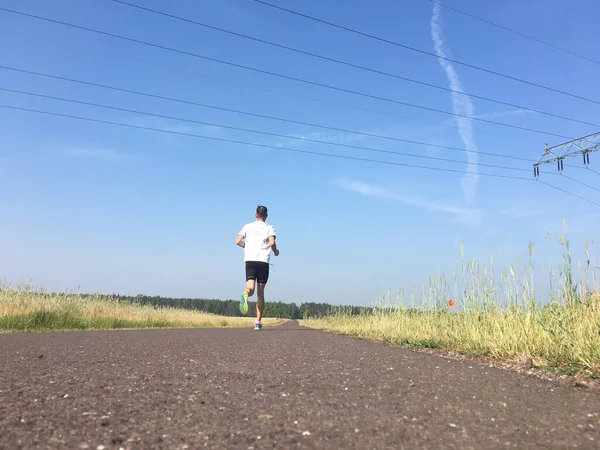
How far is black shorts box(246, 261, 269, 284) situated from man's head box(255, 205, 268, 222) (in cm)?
86

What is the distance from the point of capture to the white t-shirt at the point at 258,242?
805 centimetres

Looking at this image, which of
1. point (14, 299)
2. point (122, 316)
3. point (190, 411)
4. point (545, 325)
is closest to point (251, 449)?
point (190, 411)

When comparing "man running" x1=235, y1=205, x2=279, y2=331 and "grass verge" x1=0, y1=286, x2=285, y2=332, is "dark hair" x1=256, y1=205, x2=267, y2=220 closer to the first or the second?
"man running" x1=235, y1=205, x2=279, y2=331

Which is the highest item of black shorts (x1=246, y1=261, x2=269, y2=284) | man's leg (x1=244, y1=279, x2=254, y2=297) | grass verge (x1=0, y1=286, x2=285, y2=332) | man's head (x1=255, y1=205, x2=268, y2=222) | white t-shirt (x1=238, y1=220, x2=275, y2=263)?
man's head (x1=255, y1=205, x2=268, y2=222)

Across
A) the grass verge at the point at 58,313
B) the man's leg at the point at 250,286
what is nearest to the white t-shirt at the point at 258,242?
the man's leg at the point at 250,286

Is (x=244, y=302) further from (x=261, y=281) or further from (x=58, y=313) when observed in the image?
(x=58, y=313)

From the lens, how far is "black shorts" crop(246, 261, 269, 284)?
8000 millimetres

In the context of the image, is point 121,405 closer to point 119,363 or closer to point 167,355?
point 119,363

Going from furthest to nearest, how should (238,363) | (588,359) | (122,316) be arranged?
(122,316), (238,363), (588,359)

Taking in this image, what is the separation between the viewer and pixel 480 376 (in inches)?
116

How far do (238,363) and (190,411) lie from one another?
150cm

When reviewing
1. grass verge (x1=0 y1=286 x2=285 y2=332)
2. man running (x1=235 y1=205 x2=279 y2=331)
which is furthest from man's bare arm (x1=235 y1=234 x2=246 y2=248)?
grass verge (x1=0 y1=286 x2=285 y2=332)

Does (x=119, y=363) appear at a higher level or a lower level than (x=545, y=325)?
lower

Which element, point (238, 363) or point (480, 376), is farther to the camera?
point (238, 363)
